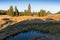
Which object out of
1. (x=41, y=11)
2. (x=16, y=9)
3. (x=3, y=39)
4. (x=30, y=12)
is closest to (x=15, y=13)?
(x=16, y=9)

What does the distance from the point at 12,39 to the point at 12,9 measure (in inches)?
3259

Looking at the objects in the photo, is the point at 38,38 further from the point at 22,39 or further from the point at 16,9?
the point at 16,9

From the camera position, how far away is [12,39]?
1137 inches

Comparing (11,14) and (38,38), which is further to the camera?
(11,14)

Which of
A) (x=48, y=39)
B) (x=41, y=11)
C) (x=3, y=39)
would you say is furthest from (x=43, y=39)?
(x=41, y=11)

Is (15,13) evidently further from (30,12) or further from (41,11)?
(41,11)

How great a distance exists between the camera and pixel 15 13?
113062 millimetres

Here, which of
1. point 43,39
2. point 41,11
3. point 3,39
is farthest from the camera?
point 41,11

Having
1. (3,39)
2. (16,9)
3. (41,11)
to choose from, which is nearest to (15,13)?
(16,9)

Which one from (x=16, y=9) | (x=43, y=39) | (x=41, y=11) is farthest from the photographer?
(x=16, y=9)

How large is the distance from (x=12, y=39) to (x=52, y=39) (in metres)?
7.78

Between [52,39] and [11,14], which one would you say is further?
[11,14]

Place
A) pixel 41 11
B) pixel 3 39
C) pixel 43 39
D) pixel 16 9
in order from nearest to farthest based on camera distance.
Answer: pixel 43 39 < pixel 3 39 < pixel 41 11 < pixel 16 9

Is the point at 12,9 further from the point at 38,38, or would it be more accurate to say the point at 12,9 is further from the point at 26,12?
the point at 38,38
